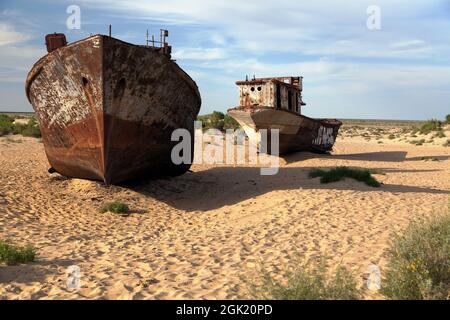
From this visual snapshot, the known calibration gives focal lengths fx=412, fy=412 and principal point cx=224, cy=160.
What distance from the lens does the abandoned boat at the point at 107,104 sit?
28.5 ft

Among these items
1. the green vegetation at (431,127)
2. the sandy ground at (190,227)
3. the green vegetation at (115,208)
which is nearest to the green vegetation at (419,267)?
the sandy ground at (190,227)

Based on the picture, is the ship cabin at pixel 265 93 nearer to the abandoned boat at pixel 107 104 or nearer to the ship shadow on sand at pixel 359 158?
the ship shadow on sand at pixel 359 158

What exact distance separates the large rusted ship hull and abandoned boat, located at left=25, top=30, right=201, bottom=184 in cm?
613

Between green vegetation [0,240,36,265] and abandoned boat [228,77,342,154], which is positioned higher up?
abandoned boat [228,77,342,154]

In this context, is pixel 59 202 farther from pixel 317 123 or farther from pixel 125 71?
pixel 317 123

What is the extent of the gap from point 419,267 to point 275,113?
1288 centimetres

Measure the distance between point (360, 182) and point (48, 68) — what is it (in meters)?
9.10

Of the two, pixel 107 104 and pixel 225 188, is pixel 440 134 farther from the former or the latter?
pixel 107 104

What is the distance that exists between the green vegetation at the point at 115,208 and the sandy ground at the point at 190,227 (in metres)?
0.25

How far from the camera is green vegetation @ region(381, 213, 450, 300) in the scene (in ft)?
13.8

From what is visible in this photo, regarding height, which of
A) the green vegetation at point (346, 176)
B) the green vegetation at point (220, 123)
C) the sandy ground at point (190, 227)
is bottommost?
the sandy ground at point (190, 227)

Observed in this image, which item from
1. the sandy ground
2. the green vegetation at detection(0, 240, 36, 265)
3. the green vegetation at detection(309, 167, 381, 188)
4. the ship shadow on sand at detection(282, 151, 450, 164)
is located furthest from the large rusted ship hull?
the green vegetation at detection(0, 240, 36, 265)

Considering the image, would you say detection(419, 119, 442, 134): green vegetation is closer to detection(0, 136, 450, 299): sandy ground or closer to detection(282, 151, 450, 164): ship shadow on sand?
detection(282, 151, 450, 164): ship shadow on sand
